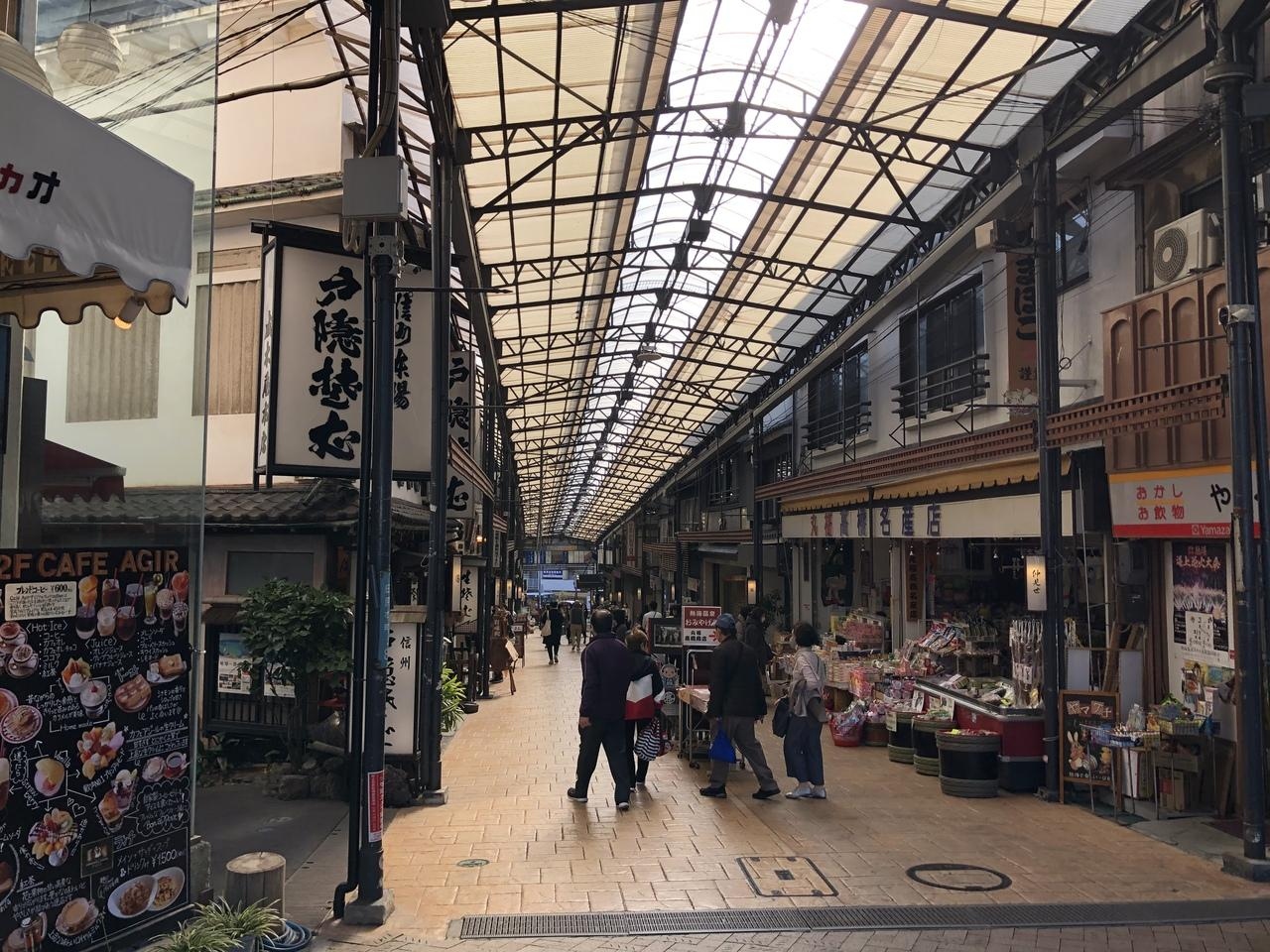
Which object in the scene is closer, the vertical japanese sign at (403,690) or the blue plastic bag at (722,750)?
the blue plastic bag at (722,750)

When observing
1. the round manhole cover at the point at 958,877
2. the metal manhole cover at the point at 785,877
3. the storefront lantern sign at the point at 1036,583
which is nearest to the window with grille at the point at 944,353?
the storefront lantern sign at the point at 1036,583

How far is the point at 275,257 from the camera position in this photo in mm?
8391

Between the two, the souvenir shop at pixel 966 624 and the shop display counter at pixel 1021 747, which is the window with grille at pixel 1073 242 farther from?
the shop display counter at pixel 1021 747

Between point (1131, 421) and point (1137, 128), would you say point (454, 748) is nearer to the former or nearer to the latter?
point (1131, 421)

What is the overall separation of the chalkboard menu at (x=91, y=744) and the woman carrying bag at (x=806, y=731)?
5.80 meters

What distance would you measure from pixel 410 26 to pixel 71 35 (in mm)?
2913

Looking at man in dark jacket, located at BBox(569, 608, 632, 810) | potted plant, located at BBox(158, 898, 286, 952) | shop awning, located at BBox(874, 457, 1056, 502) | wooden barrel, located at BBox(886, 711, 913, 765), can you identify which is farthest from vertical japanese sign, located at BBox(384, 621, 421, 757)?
shop awning, located at BBox(874, 457, 1056, 502)

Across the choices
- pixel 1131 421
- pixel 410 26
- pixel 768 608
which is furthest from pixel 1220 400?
pixel 768 608

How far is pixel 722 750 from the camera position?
9688 millimetres

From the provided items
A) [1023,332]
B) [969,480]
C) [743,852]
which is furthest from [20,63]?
[969,480]

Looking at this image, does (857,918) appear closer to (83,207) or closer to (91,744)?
(91,744)

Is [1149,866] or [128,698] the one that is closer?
[128,698]

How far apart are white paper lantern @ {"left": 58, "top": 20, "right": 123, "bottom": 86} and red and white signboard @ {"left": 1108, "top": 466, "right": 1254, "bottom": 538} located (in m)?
8.90

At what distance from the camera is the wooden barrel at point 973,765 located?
383 inches
